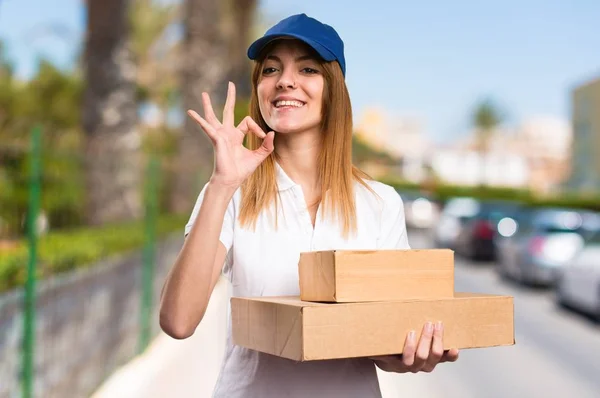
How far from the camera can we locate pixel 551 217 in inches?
649

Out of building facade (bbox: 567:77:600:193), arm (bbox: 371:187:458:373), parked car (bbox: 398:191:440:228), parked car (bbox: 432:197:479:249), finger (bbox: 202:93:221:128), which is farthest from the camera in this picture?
building facade (bbox: 567:77:600:193)

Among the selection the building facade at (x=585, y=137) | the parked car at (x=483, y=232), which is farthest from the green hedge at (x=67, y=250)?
the building facade at (x=585, y=137)

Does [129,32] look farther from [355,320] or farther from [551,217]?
[355,320]

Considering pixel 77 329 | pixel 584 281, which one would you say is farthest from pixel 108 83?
pixel 77 329

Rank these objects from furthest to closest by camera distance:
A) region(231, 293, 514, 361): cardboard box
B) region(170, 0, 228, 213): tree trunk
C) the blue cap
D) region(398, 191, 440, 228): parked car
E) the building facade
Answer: the building facade < region(398, 191, 440, 228): parked car < region(170, 0, 228, 213): tree trunk < the blue cap < region(231, 293, 514, 361): cardboard box

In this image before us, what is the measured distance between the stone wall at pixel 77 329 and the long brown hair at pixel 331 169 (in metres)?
2.77

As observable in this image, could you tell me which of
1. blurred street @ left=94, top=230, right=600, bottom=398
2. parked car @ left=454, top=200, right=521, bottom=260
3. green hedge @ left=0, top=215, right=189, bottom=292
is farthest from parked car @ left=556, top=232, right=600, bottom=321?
parked car @ left=454, top=200, right=521, bottom=260

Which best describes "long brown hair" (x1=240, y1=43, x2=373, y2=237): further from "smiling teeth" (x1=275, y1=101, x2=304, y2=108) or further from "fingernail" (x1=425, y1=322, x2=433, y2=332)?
"fingernail" (x1=425, y1=322, x2=433, y2=332)

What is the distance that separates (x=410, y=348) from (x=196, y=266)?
54 centimetres

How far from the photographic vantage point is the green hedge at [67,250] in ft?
18.1

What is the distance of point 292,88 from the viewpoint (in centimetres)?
259

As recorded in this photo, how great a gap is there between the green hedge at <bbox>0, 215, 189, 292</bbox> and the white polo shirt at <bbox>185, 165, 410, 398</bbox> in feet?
10.3

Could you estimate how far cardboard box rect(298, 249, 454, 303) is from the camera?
2.30 metres

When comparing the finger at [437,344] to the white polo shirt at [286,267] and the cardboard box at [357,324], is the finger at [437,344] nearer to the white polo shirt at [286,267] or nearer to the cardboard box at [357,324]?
the cardboard box at [357,324]
